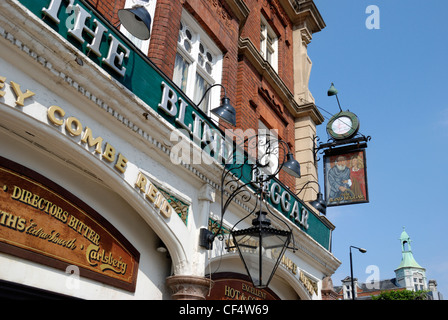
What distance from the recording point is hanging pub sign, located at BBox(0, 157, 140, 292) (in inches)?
180

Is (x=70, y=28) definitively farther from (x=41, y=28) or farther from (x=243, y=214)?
(x=243, y=214)

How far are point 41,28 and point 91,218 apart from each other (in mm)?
2329

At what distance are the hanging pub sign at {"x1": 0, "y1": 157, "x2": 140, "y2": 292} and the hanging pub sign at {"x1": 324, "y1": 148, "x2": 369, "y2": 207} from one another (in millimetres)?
8043

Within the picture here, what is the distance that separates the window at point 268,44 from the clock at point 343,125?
2769 millimetres

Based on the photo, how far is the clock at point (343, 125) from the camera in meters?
14.0

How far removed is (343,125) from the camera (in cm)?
1439

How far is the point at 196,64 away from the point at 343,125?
7.05 m

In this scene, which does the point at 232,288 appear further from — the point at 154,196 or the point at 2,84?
the point at 2,84

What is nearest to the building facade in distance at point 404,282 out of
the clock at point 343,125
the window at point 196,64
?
the clock at point 343,125

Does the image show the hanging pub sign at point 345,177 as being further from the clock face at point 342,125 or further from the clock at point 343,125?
the clock face at point 342,125

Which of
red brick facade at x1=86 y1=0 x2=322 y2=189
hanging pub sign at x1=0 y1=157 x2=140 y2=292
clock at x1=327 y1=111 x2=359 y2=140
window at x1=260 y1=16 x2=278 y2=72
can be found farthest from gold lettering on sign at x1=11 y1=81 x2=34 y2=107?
clock at x1=327 y1=111 x2=359 y2=140

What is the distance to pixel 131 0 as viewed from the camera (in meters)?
7.78

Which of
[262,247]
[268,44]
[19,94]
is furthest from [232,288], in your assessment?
[268,44]
